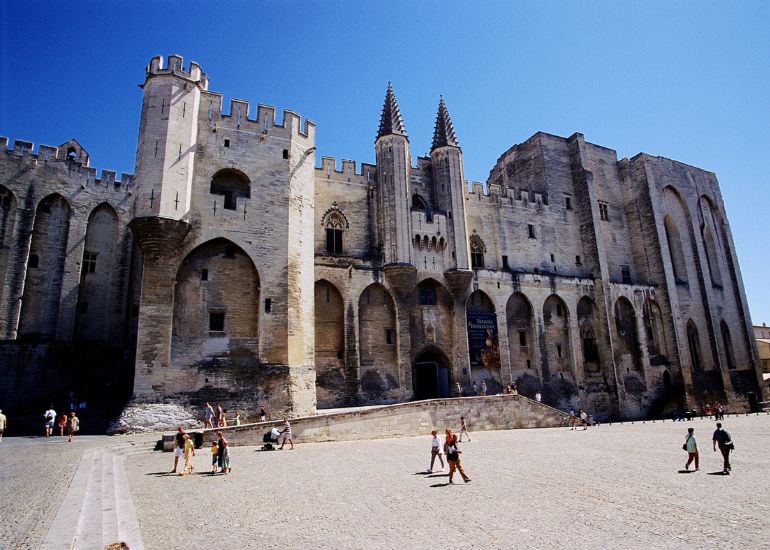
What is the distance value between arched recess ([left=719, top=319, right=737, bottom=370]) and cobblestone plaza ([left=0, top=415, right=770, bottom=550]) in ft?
93.3

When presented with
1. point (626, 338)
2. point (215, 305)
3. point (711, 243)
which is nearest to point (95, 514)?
point (215, 305)

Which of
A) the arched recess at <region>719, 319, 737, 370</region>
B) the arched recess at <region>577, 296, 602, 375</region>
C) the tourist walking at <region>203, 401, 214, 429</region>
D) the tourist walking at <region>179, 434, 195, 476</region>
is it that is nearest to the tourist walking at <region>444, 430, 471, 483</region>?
the tourist walking at <region>179, 434, 195, 476</region>

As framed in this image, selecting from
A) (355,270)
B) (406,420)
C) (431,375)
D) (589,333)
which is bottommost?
(406,420)

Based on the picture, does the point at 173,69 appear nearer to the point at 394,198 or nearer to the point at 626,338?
the point at 394,198

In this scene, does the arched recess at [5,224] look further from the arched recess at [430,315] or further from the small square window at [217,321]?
the arched recess at [430,315]

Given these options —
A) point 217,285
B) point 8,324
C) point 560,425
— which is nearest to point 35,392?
point 8,324

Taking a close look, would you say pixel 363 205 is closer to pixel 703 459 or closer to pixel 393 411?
pixel 393 411

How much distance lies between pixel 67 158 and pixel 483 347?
25059mm

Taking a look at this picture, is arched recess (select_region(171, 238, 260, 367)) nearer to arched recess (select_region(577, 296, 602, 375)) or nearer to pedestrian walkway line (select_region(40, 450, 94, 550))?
pedestrian walkway line (select_region(40, 450, 94, 550))

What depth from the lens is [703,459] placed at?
12.9m

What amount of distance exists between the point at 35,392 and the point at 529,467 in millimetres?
21987

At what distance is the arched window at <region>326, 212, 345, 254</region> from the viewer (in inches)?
1001

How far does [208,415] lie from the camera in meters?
17.3

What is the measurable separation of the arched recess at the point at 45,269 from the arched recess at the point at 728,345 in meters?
45.4
